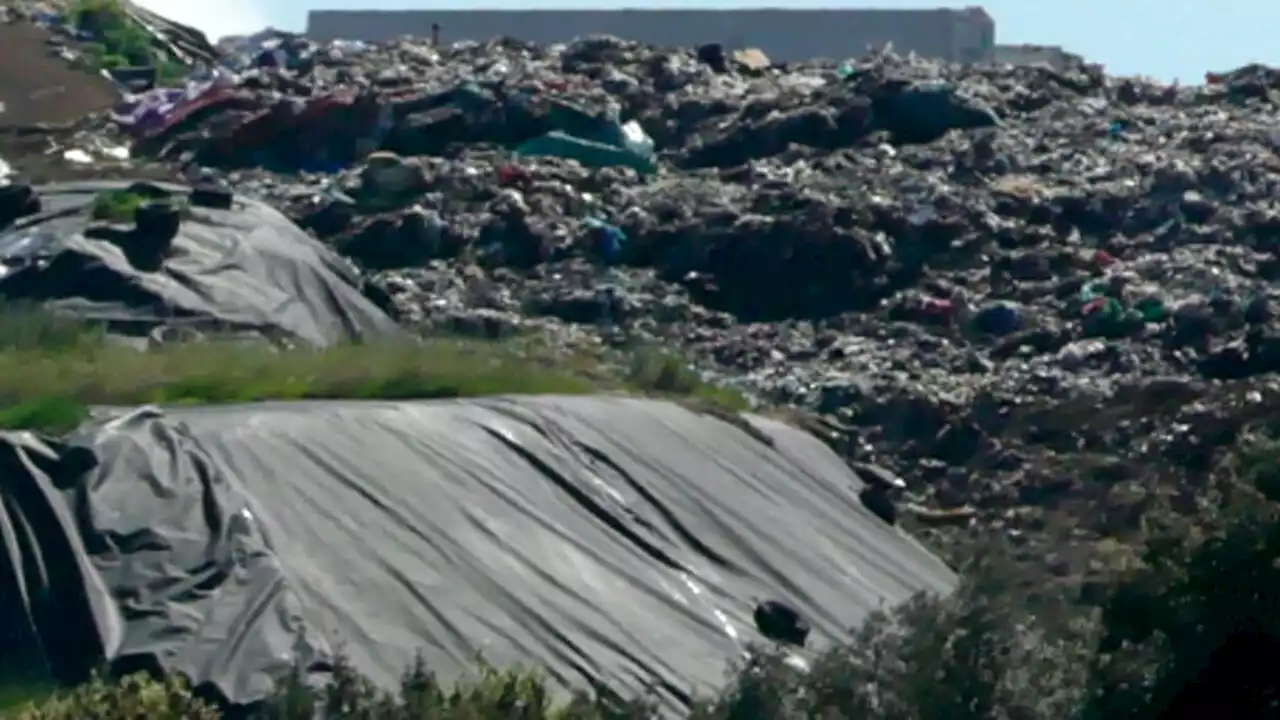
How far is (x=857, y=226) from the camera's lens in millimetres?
22750

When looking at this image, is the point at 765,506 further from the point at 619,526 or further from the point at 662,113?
the point at 662,113

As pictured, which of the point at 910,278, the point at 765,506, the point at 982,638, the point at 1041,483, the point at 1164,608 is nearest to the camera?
the point at 1164,608

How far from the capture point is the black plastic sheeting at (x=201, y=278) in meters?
17.4

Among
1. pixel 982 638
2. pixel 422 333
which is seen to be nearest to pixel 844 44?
pixel 422 333

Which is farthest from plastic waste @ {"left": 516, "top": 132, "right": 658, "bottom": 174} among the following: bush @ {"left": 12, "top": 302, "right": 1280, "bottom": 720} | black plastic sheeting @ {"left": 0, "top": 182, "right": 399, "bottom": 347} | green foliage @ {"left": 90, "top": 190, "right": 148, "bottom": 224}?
bush @ {"left": 12, "top": 302, "right": 1280, "bottom": 720}

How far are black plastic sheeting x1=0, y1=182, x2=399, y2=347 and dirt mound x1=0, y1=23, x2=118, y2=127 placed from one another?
6860 millimetres

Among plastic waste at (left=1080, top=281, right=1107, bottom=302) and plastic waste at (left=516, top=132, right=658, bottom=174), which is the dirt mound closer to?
plastic waste at (left=516, top=132, right=658, bottom=174)

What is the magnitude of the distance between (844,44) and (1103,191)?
15.2m

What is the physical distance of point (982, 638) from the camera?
8750 millimetres

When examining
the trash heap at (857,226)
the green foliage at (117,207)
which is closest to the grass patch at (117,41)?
the trash heap at (857,226)

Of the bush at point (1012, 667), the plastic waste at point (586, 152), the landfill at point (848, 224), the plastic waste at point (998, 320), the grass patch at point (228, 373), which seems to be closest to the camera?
the bush at point (1012, 667)

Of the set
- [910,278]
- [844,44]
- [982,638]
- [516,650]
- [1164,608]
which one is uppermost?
[1164,608]

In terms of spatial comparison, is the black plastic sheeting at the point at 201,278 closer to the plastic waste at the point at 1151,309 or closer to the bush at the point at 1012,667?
the plastic waste at the point at 1151,309

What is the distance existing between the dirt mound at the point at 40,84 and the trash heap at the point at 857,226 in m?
0.82
